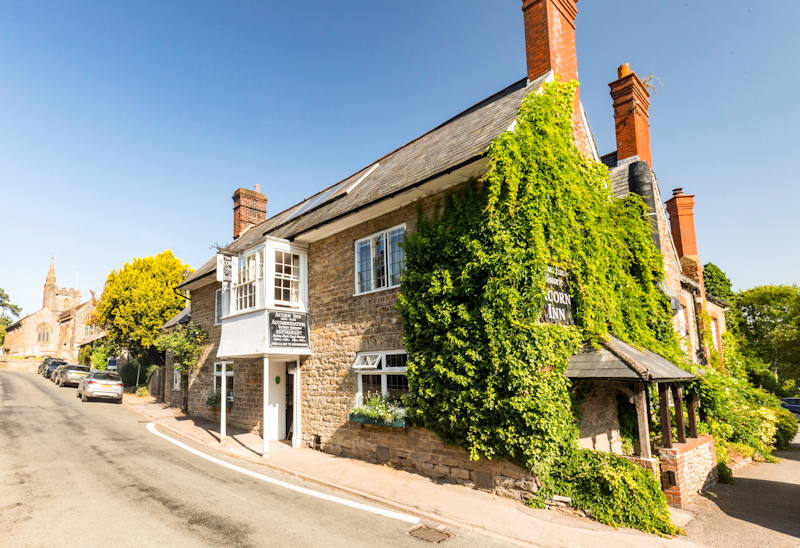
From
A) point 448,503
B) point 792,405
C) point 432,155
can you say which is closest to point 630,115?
point 432,155

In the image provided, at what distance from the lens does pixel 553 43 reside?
36.6ft

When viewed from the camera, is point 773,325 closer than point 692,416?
No

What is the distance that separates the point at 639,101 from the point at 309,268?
40.4ft

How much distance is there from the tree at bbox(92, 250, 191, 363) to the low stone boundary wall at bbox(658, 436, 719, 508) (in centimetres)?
2850

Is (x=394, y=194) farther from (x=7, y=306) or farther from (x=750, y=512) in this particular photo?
(x=7, y=306)

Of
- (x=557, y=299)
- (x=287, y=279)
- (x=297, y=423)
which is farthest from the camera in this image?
(x=287, y=279)

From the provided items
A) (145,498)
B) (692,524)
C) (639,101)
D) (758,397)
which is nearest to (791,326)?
(758,397)

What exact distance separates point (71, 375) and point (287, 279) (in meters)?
25.6

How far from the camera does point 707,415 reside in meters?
10.7

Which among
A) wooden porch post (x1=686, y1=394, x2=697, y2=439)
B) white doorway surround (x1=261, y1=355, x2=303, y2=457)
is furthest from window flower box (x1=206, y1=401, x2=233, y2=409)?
wooden porch post (x1=686, y1=394, x2=697, y2=439)

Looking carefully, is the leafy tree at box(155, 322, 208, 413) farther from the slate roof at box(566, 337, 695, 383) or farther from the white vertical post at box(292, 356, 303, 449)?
the slate roof at box(566, 337, 695, 383)

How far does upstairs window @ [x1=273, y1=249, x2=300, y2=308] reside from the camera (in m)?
12.9

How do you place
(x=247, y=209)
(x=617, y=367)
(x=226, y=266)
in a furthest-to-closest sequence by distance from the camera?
(x=247, y=209) → (x=226, y=266) → (x=617, y=367)

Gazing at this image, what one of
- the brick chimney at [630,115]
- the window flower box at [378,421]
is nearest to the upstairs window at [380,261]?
the window flower box at [378,421]
